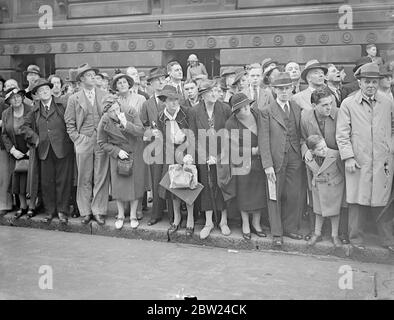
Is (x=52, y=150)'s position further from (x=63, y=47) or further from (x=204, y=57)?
(x=63, y=47)

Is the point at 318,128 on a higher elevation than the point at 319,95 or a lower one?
lower

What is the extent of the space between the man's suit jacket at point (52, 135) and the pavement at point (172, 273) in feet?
4.85

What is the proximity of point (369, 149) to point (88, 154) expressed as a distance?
402 cm

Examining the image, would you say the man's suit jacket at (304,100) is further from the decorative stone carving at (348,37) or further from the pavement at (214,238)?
the decorative stone carving at (348,37)

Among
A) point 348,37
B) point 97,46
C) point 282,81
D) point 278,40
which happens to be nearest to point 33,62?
point 97,46

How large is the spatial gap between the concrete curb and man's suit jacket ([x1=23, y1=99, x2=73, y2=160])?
3.57ft

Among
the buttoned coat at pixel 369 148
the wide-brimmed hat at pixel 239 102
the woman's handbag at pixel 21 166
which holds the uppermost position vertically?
the wide-brimmed hat at pixel 239 102

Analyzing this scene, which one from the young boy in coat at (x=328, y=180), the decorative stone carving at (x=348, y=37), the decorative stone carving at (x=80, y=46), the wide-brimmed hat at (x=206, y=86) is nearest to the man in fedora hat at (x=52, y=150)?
the wide-brimmed hat at (x=206, y=86)

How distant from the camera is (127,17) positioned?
45.1 ft

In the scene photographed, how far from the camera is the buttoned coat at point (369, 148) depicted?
19.9 feet

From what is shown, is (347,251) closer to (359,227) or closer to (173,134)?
(359,227)

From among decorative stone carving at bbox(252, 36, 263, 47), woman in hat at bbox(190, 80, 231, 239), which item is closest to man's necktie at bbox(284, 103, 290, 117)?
woman in hat at bbox(190, 80, 231, 239)

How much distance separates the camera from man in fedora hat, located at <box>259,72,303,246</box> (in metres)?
6.56

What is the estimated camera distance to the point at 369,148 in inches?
240
